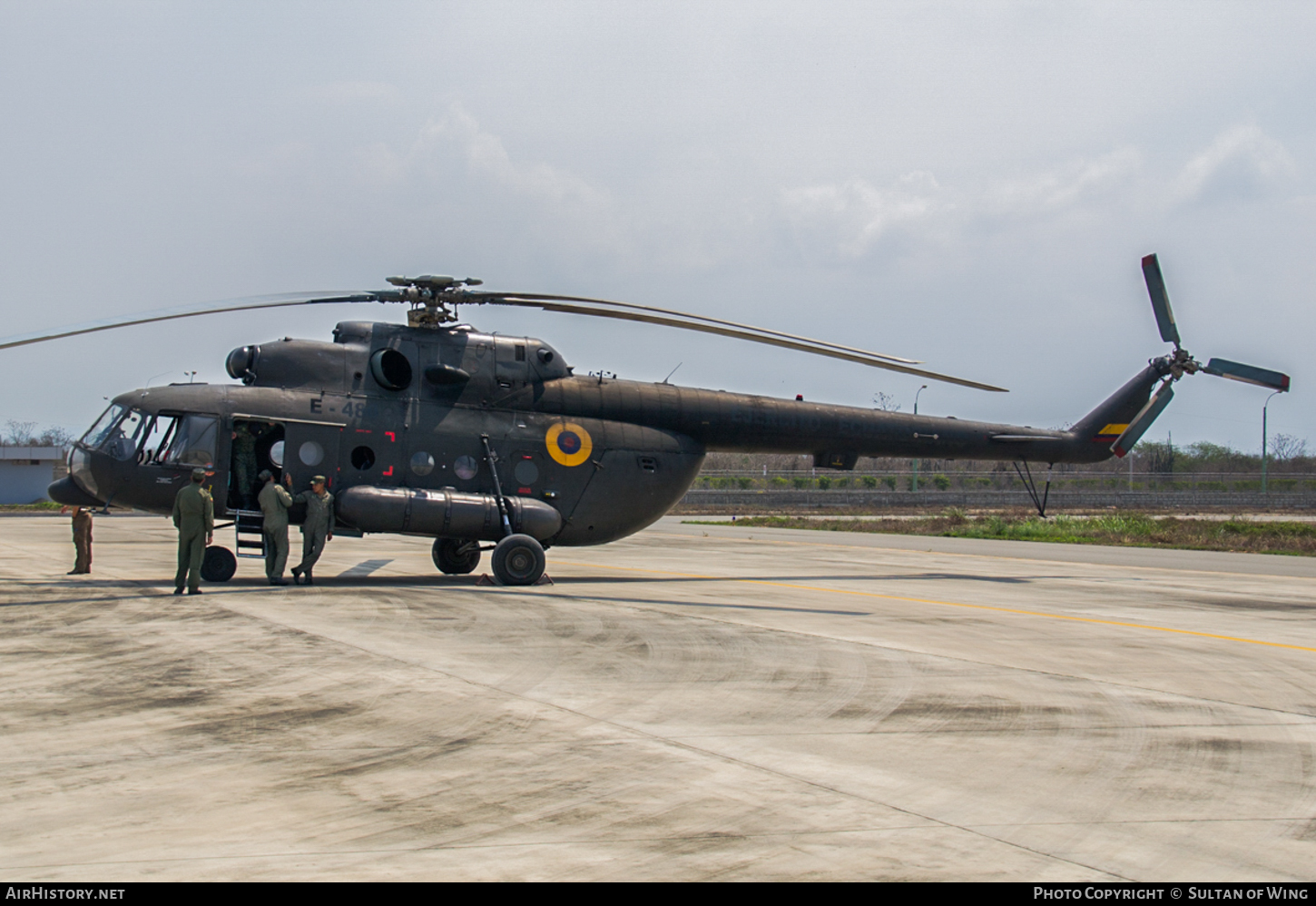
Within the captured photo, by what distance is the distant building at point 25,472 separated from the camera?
255 ft

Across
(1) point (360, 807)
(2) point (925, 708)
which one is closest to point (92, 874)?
(1) point (360, 807)

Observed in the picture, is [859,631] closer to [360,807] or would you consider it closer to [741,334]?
[741,334]

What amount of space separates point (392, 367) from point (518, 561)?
12.4ft

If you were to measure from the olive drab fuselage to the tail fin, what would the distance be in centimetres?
537

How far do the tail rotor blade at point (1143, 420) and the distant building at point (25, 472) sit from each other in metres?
76.8

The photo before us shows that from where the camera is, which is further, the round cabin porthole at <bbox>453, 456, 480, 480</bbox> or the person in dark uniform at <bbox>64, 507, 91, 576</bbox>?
the person in dark uniform at <bbox>64, 507, 91, 576</bbox>

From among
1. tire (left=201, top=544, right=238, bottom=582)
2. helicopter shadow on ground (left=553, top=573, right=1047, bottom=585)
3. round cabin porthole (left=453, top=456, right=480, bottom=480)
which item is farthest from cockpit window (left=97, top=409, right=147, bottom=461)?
helicopter shadow on ground (left=553, top=573, right=1047, bottom=585)

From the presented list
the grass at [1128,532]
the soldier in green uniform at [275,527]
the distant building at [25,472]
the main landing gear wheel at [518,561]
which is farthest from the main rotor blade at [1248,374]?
the distant building at [25,472]

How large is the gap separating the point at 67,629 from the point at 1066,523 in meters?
36.5

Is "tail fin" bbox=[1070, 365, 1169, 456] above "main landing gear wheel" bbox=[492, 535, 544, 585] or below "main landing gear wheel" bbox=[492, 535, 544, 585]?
above

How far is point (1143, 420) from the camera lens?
22.3m

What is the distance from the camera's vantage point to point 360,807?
497 centimetres

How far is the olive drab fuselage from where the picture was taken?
1573 centimetres

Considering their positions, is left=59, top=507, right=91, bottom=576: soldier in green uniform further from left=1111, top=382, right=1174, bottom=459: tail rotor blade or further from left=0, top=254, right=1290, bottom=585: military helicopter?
left=1111, top=382, right=1174, bottom=459: tail rotor blade
